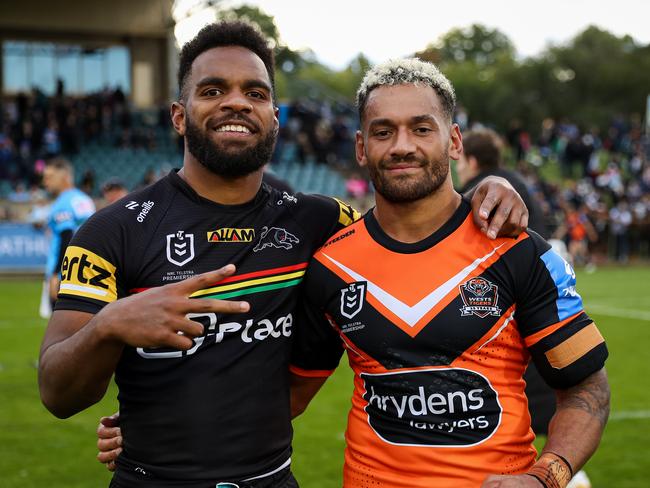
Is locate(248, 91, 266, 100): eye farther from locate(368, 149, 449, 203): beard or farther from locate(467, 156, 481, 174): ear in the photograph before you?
locate(467, 156, 481, 174): ear

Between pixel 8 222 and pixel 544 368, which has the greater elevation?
pixel 544 368

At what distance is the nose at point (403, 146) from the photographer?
2648mm

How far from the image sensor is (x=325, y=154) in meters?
28.8

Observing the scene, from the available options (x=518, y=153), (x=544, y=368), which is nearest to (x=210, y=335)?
(x=544, y=368)

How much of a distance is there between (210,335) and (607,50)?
73909mm

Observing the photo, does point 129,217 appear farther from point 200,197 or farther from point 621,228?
point 621,228

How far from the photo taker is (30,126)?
2598 centimetres

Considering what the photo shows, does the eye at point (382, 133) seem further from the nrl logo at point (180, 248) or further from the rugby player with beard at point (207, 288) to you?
the nrl logo at point (180, 248)

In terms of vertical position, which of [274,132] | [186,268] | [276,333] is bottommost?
[276,333]

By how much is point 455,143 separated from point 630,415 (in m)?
5.49

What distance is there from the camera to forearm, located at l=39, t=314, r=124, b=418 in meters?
2.24

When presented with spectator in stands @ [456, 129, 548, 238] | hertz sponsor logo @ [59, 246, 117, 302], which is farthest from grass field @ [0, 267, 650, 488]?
hertz sponsor logo @ [59, 246, 117, 302]

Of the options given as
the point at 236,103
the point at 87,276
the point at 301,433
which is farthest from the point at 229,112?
the point at 301,433

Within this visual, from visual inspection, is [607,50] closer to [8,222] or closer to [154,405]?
[8,222]
